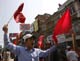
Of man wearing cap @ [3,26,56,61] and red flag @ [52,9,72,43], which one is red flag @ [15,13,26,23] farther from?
man wearing cap @ [3,26,56,61]

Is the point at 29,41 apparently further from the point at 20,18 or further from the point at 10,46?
the point at 20,18

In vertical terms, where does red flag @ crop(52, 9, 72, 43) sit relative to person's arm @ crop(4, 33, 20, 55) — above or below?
above

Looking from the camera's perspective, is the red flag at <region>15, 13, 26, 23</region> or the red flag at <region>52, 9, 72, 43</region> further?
the red flag at <region>15, 13, 26, 23</region>

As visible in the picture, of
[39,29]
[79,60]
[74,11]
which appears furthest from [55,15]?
[79,60]

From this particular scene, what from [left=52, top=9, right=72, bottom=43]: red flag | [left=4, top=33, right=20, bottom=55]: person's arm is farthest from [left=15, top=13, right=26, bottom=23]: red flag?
[left=4, top=33, right=20, bottom=55]: person's arm

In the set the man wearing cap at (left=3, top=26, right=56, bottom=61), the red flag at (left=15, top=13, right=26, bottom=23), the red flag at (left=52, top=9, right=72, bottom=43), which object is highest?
the red flag at (left=15, top=13, right=26, bottom=23)

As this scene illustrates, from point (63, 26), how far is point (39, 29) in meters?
75.3

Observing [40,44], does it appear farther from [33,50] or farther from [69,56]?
[33,50]

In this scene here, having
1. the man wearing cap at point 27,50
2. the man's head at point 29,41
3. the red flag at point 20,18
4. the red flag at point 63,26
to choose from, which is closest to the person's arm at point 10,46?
the man wearing cap at point 27,50

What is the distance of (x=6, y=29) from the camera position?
17.9 ft

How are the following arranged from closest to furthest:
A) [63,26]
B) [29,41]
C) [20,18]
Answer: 1. [29,41]
2. [63,26]
3. [20,18]

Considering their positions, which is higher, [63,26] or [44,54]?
[63,26]

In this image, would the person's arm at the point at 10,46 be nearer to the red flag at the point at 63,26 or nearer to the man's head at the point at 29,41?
the man's head at the point at 29,41

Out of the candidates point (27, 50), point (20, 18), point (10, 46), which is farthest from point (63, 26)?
point (20, 18)
